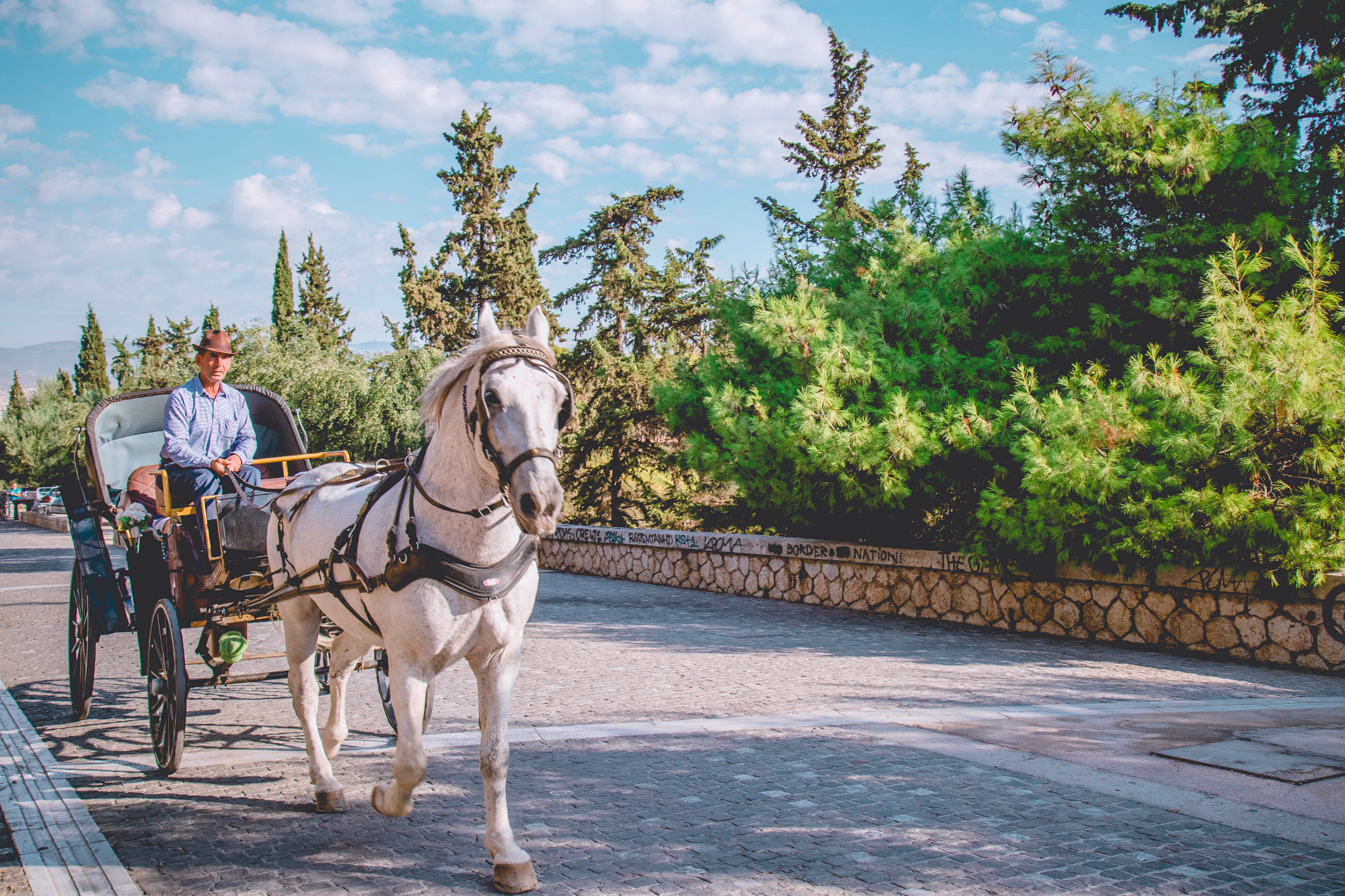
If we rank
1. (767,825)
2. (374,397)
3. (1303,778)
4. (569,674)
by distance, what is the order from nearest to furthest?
(767,825)
(1303,778)
(569,674)
(374,397)

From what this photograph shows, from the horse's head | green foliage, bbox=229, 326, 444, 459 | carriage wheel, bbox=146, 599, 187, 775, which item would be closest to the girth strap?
the horse's head

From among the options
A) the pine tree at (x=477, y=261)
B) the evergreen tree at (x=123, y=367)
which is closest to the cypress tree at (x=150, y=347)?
the evergreen tree at (x=123, y=367)

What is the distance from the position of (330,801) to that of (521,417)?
262 centimetres

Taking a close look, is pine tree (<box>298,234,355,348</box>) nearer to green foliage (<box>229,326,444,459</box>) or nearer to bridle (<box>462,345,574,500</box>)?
green foliage (<box>229,326,444,459</box>)

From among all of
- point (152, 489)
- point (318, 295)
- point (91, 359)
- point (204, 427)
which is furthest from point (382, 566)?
point (91, 359)

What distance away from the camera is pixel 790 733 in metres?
6.09

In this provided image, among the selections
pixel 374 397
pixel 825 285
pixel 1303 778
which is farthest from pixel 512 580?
pixel 374 397

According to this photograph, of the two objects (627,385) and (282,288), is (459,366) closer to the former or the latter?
(627,385)

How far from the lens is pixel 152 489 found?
19.6ft

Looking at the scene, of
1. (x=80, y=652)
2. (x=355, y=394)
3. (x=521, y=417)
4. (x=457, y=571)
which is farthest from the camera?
(x=355, y=394)

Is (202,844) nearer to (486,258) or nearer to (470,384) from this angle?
(470,384)

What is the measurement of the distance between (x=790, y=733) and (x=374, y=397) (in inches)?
770

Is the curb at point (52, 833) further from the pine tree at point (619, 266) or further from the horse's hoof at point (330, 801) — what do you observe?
the pine tree at point (619, 266)

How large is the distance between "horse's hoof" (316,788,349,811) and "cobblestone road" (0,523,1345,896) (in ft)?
0.25
